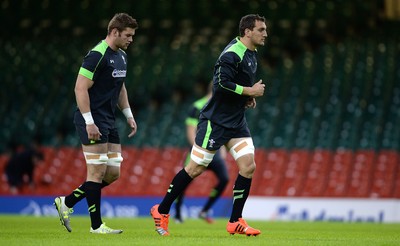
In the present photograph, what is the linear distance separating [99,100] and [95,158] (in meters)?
0.55

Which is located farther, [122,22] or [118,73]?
[118,73]

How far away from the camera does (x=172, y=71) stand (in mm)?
24156

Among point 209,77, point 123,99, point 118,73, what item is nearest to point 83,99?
point 118,73

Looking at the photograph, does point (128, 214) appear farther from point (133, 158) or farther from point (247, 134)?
point (247, 134)

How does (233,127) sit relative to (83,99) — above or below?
below

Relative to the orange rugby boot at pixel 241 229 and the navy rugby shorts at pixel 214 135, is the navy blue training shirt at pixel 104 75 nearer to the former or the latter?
the navy rugby shorts at pixel 214 135

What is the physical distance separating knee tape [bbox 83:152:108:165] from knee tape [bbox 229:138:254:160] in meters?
1.23

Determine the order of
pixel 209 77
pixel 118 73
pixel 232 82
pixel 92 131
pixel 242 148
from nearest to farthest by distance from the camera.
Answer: pixel 92 131
pixel 232 82
pixel 242 148
pixel 118 73
pixel 209 77

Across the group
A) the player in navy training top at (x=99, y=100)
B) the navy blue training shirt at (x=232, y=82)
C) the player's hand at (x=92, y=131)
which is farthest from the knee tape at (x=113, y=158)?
the navy blue training shirt at (x=232, y=82)

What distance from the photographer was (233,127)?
328 inches

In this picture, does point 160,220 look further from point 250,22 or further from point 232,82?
point 250,22

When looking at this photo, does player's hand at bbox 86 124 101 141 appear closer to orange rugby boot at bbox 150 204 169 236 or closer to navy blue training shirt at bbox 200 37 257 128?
orange rugby boot at bbox 150 204 169 236

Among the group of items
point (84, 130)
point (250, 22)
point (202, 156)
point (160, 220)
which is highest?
point (250, 22)

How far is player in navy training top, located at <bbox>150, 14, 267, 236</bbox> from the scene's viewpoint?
324 inches
